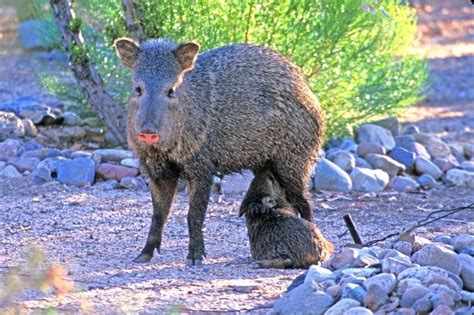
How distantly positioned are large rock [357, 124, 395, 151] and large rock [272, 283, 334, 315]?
5214 millimetres

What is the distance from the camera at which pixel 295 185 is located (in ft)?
25.2

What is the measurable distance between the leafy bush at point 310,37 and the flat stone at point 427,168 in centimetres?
82

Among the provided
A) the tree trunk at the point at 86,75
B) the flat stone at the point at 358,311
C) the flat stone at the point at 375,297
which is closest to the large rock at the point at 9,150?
the tree trunk at the point at 86,75

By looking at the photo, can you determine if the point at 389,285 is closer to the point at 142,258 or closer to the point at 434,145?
the point at 142,258

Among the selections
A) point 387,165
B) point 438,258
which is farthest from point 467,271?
point 387,165

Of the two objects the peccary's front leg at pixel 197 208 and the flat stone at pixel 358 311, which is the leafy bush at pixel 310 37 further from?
the flat stone at pixel 358 311

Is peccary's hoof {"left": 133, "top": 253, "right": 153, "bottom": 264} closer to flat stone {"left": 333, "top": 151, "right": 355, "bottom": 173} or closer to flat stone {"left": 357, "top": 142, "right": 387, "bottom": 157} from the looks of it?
flat stone {"left": 333, "top": 151, "right": 355, "bottom": 173}

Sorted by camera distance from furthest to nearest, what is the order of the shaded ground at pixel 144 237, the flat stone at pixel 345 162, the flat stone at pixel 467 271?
the flat stone at pixel 345 162
the shaded ground at pixel 144 237
the flat stone at pixel 467 271

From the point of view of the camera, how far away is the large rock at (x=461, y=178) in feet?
33.7

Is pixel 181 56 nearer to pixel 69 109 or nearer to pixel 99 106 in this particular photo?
pixel 99 106

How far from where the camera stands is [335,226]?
852 cm

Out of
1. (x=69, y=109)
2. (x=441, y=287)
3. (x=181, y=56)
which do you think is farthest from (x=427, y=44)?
(x=441, y=287)

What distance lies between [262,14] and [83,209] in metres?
2.45

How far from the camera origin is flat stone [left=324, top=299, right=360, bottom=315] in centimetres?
548
